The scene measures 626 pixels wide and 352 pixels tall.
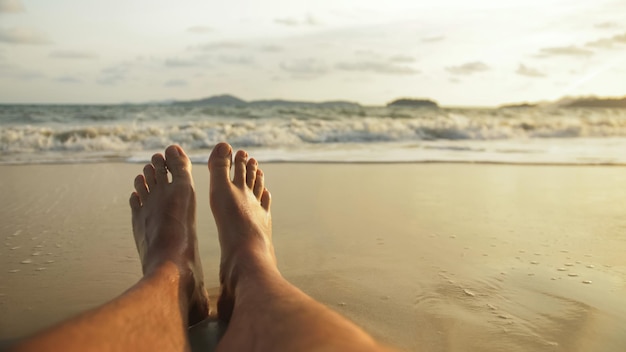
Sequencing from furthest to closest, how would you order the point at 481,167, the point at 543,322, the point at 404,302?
the point at 481,167
the point at 404,302
the point at 543,322

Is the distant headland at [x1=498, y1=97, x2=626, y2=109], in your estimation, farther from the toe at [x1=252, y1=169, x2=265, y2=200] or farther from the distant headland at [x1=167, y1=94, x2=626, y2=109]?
the toe at [x1=252, y1=169, x2=265, y2=200]

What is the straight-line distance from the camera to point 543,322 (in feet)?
5.49

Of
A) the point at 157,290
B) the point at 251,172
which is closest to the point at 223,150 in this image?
the point at 251,172

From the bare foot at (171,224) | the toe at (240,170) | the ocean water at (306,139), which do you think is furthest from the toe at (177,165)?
the ocean water at (306,139)

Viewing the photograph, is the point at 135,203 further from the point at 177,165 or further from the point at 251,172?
the point at 251,172

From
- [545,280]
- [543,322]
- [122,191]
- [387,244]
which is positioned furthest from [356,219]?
[122,191]

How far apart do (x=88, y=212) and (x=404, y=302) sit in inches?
83.1

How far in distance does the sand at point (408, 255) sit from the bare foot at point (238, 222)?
20cm

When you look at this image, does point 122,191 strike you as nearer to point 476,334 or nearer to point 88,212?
point 88,212

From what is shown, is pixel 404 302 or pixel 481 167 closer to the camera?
pixel 404 302

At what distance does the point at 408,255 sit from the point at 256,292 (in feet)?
3.48

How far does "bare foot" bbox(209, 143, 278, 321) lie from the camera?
1703 millimetres

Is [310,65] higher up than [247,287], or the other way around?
[310,65]

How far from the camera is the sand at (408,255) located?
5.49 feet
